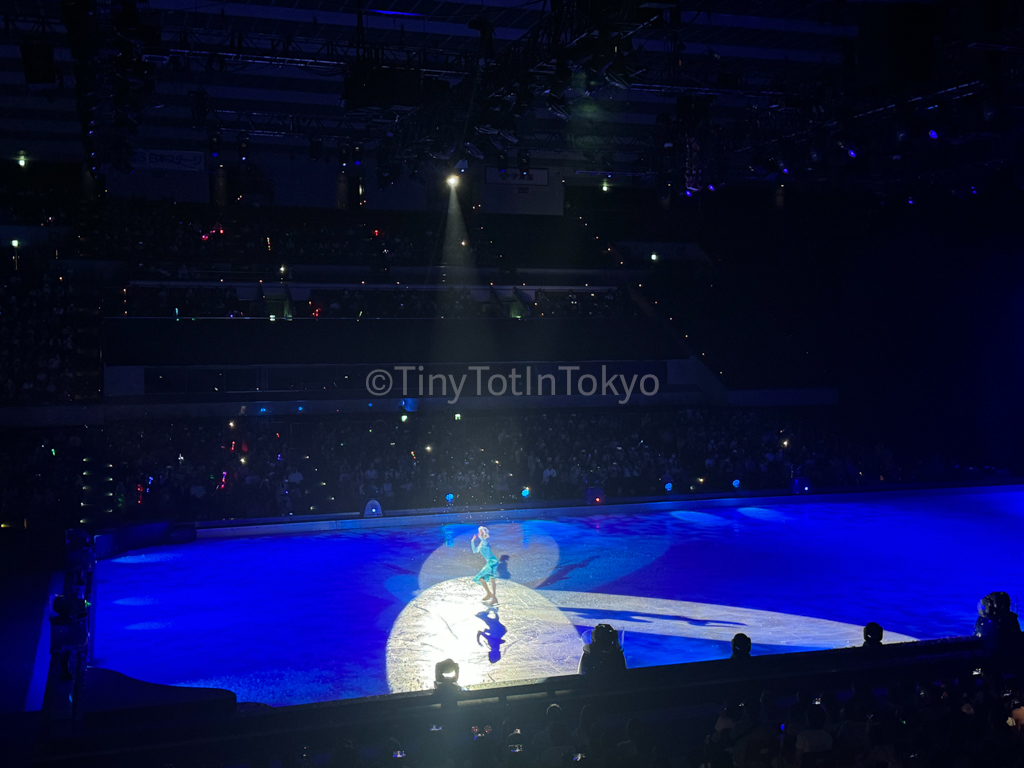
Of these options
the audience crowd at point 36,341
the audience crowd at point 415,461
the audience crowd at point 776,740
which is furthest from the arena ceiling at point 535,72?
the audience crowd at point 776,740

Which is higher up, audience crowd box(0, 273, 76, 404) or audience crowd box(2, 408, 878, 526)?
audience crowd box(0, 273, 76, 404)

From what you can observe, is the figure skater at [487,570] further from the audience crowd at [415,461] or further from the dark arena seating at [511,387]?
the audience crowd at [415,461]

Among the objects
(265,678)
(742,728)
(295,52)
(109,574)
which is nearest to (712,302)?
(295,52)

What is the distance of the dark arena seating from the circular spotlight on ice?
0.11 metres

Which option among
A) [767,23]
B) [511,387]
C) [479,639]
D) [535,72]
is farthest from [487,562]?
[511,387]

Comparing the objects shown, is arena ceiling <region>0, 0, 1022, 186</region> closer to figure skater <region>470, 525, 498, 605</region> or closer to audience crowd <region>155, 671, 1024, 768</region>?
figure skater <region>470, 525, 498, 605</region>

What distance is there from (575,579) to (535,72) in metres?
9.00

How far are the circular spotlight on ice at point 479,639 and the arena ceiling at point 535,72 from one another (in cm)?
835

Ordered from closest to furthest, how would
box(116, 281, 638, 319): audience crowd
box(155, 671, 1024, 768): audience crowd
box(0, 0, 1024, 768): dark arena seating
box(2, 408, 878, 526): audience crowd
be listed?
box(155, 671, 1024, 768): audience crowd, box(0, 0, 1024, 768): dark arena seating, box(2, 408, 878, 526): audience crowd, box(116, 281, 638, 319): audience crowd

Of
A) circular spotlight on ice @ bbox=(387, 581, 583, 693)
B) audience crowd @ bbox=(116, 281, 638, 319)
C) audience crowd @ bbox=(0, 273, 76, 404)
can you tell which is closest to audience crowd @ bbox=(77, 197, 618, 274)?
audience crowd @ bbox=(116, 281, 638, 319)

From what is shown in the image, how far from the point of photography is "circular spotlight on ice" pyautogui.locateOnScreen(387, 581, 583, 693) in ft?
38.3

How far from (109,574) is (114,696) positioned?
30.4 feet

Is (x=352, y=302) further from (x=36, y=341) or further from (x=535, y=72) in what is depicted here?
(x=535, y=72)

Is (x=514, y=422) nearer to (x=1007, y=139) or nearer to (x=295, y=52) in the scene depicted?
(x=295, y=52)
